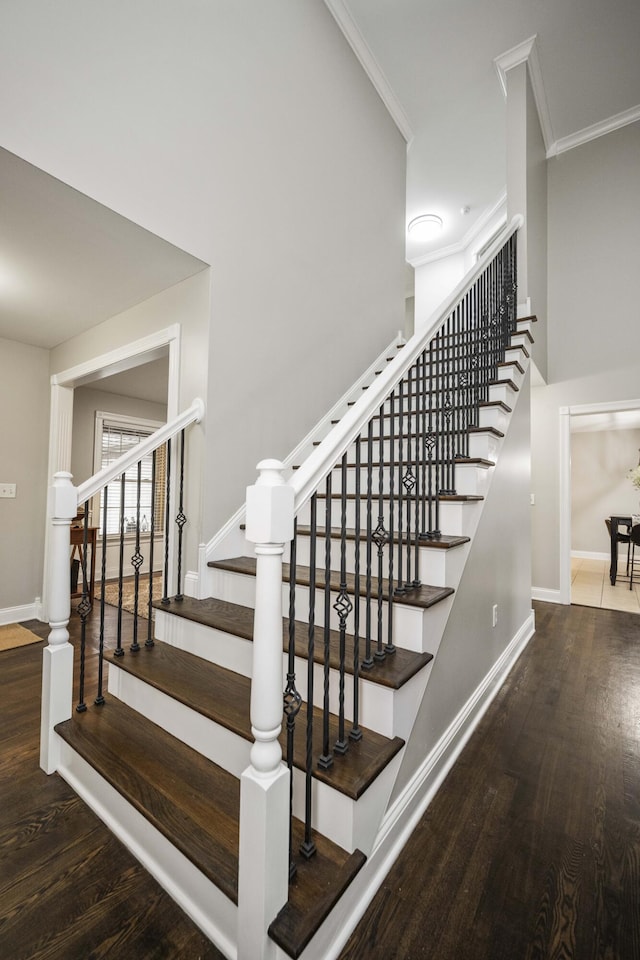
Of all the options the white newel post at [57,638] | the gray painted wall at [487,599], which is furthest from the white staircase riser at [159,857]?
the gray painted wall at [487,599]

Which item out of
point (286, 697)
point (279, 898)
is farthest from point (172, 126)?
point (279, 898)

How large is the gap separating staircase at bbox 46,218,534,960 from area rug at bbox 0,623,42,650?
5.43 feet

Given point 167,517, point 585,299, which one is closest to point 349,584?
point 167,517

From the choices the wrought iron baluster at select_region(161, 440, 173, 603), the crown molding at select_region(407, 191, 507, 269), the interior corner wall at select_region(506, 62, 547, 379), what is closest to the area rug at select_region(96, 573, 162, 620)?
the wrought iron baluster at select_region(161, 440, 173, 603)

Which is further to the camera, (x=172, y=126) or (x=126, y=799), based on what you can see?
(x=172, y=126)

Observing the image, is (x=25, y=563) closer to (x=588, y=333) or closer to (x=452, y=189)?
(x=588, y=333)

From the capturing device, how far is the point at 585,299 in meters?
4.39

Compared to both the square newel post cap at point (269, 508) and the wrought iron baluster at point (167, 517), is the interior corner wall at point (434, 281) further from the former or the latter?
the square newel post cap at point (269, 508)

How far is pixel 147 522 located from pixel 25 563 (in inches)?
77.7

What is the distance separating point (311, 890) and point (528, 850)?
82 cm

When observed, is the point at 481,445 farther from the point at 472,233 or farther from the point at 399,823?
the point at 472,233

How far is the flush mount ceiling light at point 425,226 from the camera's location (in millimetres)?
5719

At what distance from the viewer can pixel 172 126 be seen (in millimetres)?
2092

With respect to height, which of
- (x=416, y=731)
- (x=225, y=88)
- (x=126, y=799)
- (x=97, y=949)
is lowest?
(x=97, y=949)
